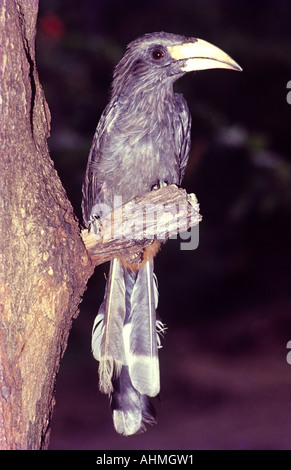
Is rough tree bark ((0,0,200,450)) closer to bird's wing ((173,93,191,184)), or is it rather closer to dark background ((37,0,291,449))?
bird's wing ((173,93,191,184))

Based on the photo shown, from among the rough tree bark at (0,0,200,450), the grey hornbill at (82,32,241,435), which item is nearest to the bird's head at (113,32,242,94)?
the grey hornbill at (82,32,241,435)

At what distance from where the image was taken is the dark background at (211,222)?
15.3 ft

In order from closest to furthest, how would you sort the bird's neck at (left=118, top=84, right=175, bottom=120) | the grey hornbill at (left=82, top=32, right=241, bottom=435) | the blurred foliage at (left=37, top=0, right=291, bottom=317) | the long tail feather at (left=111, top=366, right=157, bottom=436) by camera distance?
the long tail feather at (left=111, top=366, right=157, bottom=436) < the grey hornbill at (left=82, top=32, right=241, bottom=435) < the bird's neck at (left=118, top=84, right=175, bottom=120) < the blurred foliage at (left=37, top=0, right=291, bottom=317)

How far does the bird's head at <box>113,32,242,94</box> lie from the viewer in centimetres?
258

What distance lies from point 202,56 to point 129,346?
1.27m

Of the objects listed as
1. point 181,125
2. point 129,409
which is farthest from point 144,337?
point 181,125

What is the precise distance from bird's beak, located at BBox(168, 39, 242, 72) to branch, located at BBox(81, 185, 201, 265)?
2.92 feet

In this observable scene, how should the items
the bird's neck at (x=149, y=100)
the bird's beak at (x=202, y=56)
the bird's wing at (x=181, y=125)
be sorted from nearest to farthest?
the bird's beak at (x=202, y=56)
the bird's neck at (x=149, y=100)
the bird's wing at (x=181, y=125)

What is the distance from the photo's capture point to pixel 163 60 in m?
2.67

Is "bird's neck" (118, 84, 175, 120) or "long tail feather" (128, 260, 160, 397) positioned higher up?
"bird's neck" (118, 84, 175, 120)

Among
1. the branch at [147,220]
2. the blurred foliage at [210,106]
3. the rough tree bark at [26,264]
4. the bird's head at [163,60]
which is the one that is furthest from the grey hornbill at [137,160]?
the blurred foliage at [210,106]

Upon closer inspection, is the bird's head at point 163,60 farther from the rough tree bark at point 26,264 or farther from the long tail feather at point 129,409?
the long tail feather at point 129,409

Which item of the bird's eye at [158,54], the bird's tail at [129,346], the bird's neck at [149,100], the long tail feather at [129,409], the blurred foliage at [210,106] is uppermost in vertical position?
the blurred foliage at [210,106]

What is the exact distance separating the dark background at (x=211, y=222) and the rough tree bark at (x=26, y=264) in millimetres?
2646
